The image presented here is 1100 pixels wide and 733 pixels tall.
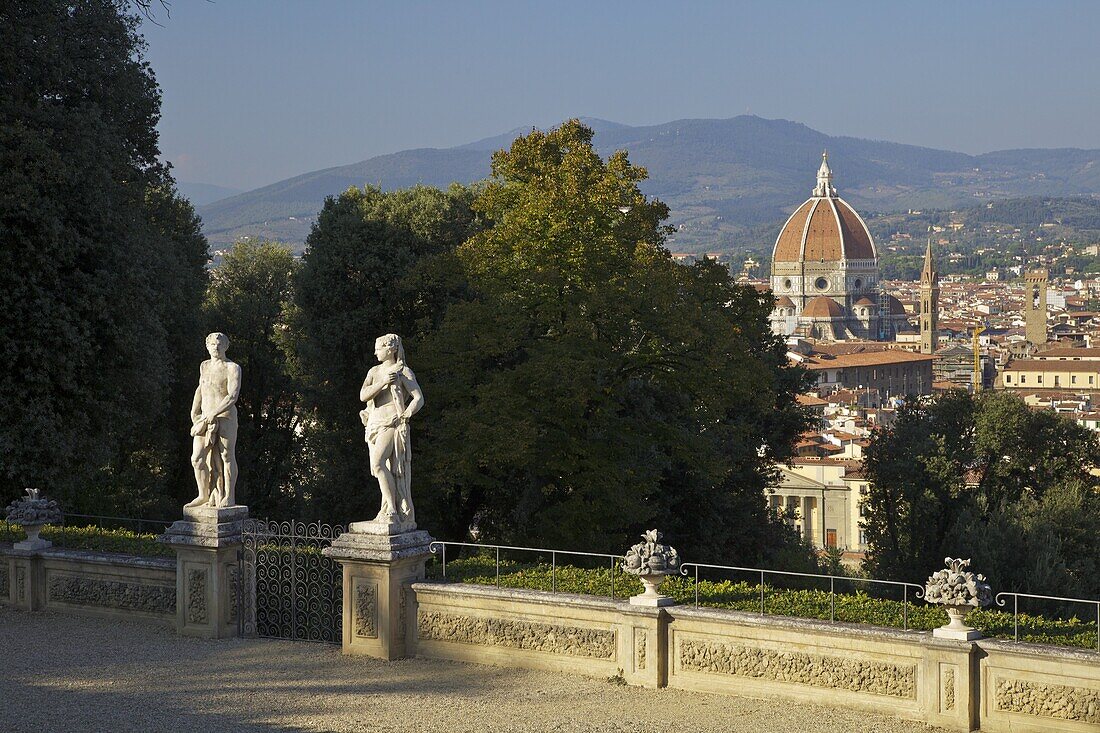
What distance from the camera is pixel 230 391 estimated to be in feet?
46.3

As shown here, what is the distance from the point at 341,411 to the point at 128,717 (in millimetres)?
16822

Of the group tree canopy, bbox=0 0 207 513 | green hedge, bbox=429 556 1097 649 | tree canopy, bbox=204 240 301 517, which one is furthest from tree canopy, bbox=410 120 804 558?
green hedge, bbox=429 556 1097 649

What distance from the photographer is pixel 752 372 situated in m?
24.2

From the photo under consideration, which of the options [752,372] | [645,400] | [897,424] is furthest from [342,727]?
[897,424]

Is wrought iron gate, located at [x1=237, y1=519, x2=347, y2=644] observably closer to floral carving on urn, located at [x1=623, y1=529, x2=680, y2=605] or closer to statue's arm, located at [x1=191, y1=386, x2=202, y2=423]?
statue's arm, located at [x1=191, y1=386, x2=202, y2=423]

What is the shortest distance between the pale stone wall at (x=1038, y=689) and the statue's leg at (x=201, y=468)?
308 inches

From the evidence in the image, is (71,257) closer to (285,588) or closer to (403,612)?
(285,588)

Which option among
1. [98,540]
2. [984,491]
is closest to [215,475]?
[98,540]

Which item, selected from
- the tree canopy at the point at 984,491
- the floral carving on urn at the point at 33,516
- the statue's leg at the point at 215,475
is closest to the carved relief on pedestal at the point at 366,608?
the statue's leg at the point at 215,475

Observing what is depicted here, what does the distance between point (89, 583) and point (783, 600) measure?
303 inches

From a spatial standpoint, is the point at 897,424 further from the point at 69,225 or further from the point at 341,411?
the point at 69,225

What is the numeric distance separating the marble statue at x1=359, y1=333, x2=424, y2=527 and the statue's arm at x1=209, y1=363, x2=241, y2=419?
176cm

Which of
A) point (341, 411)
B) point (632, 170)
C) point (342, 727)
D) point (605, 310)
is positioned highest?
point (632, 170)

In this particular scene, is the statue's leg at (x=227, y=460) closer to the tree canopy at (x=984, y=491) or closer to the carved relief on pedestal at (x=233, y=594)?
the carved relief on pedestal at (x=233, y=594)
